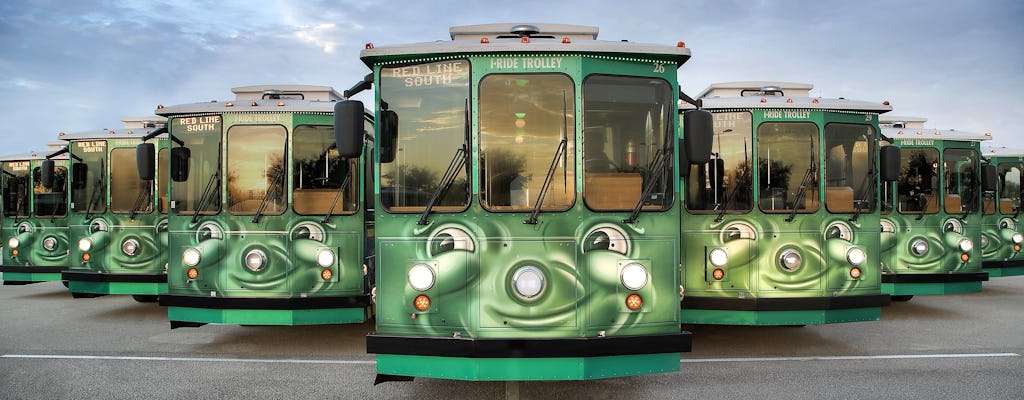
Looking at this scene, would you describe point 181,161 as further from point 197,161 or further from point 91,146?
point 91,146

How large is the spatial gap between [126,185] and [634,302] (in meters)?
8.89

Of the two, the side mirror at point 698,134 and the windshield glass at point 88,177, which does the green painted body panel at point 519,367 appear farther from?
the windshield glass at point 88,177

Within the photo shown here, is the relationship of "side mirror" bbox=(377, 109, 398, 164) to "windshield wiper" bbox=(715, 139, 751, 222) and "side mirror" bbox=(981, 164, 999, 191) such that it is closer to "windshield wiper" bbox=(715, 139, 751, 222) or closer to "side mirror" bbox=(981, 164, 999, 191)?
"windshield wiper" bbox=(715, 139, 751, 222)

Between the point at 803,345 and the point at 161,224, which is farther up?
the point at 161,224

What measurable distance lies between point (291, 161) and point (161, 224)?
354 centimetres

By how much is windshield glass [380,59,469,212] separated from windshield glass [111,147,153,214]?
23.1 feet

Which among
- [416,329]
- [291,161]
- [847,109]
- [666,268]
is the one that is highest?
[847,109]

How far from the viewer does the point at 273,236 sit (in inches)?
304

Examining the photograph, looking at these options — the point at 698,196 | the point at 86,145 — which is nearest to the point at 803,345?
the point at 698,196

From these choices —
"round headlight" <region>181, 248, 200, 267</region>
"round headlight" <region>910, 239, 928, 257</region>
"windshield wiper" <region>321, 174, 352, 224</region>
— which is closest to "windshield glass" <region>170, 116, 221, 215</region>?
"round headlight" <region>181, 248, 200, 267</region>

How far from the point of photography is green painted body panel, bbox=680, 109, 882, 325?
743cm

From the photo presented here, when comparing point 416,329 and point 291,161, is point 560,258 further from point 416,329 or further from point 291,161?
point 291,161

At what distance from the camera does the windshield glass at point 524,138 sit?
15.8ft

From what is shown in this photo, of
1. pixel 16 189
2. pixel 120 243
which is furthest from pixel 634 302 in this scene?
pixel 16 189
